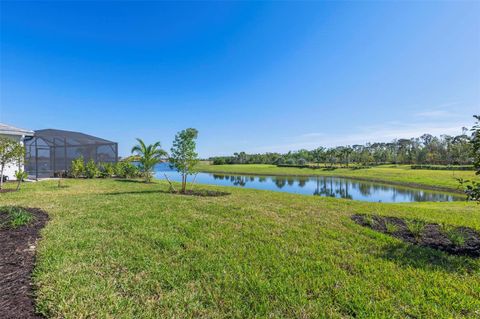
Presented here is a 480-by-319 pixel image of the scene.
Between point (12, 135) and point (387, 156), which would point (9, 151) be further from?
point (387, 156)

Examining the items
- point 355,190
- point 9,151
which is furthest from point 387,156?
point 9,151

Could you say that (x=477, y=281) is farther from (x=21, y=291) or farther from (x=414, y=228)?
(x=21, y=291)

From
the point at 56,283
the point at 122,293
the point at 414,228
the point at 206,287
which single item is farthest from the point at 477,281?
the point at 56,283

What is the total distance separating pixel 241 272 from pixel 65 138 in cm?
1994

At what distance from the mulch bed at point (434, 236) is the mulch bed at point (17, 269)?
6.20m

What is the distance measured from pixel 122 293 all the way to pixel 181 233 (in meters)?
2.09

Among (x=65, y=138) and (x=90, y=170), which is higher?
(x=65, y=138)

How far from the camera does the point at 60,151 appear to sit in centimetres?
1816

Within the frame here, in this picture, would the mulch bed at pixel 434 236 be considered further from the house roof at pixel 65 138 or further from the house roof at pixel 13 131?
the house roof at pixel 65 138

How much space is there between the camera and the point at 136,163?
19125 mm

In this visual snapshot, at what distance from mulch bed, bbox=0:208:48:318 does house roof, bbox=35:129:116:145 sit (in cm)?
1484

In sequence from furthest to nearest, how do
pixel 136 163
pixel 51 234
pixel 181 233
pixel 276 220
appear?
1. pixel 136 163
2. pixel 276 220
3. pixel 181 233
4. pixel 51 234

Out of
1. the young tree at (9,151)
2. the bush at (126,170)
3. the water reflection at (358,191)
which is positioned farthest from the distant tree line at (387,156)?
the young tree at (9,151)

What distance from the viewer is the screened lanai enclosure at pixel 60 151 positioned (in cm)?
1648
